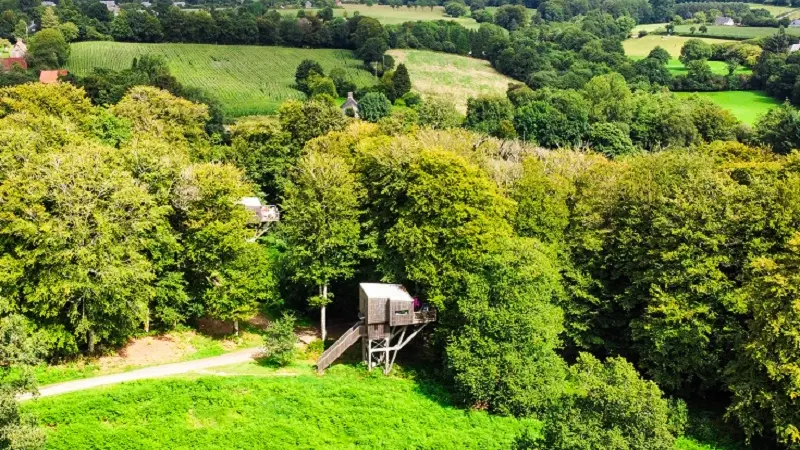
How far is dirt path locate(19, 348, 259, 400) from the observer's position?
3098 cm

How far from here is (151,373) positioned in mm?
33562

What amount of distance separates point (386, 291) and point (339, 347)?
4.38 m

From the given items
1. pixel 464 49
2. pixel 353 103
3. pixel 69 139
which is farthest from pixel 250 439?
pixel 464 49

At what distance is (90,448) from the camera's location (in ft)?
90.4

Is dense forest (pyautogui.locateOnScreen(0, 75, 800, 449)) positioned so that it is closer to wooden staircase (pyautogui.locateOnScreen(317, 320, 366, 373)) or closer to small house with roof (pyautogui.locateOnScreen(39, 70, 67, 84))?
wooden staircase (pyautogui.locateOnScreen(317, 320, 366, 373))

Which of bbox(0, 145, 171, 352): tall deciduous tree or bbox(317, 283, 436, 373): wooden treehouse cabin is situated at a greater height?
bbox(0, 145, 171, 352): tall deciduous tree

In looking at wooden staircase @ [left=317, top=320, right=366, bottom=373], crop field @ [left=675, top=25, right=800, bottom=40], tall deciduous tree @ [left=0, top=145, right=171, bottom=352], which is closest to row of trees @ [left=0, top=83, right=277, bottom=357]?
tall deciduous tree @ [left=0, top=145, right=171, bottom=352]

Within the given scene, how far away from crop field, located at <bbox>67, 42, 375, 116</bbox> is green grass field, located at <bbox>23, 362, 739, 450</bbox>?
7614 centimetres

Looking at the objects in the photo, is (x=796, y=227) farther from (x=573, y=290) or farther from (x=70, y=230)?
(x=70, y=230)

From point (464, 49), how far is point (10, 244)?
141 meters

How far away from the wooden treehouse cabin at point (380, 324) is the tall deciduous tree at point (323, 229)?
3.26 m

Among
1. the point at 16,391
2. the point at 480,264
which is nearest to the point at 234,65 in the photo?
the point at 480,264

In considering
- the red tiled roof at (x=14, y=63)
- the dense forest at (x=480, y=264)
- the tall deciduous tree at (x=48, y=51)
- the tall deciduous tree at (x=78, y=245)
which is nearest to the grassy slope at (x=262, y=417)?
the dense forest at (x=480, y=264)

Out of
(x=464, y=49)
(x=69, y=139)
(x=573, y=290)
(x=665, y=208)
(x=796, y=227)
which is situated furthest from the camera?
(x=464, y=49)
